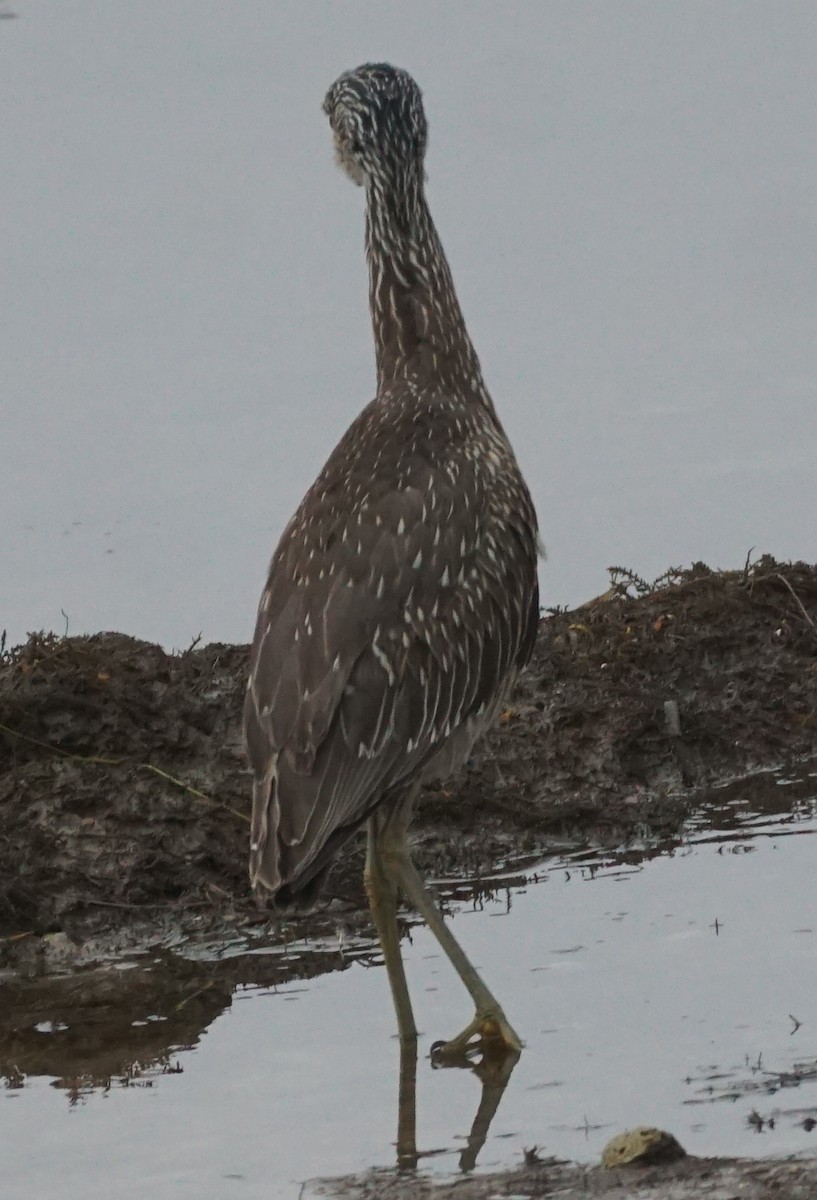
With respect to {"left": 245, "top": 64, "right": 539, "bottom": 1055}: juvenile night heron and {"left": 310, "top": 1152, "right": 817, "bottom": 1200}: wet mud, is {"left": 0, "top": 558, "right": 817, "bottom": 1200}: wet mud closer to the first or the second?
{"left": 310, "top": 1152, "right": 817, "bottom": 1200}: wet mud

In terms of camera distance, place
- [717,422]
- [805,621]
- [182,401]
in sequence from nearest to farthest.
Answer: [805,621]
[717,422]
[182,401]

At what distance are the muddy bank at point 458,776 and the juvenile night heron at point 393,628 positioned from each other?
4.42 ft

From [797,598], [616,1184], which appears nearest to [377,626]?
[616,1184]

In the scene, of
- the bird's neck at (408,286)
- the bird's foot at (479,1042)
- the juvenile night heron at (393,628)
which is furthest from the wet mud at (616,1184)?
the bird's neck at (408,286)

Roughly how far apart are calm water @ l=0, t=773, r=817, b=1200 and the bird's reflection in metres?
0.04

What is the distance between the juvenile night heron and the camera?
7535 millimetres

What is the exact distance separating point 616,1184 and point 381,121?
4633 millimetres

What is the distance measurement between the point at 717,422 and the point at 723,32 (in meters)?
9.65

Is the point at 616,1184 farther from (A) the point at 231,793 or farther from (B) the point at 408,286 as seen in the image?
(B) the point at 408,286

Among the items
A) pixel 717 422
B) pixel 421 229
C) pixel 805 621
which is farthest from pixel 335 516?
pixel 717 422

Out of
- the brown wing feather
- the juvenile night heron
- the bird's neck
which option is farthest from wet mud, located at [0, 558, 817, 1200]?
the bird's neck

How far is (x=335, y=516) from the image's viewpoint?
8.02 m

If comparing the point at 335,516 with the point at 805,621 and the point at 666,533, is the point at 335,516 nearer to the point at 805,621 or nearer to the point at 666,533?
the point at 805,621

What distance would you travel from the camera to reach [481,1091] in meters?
7.52
